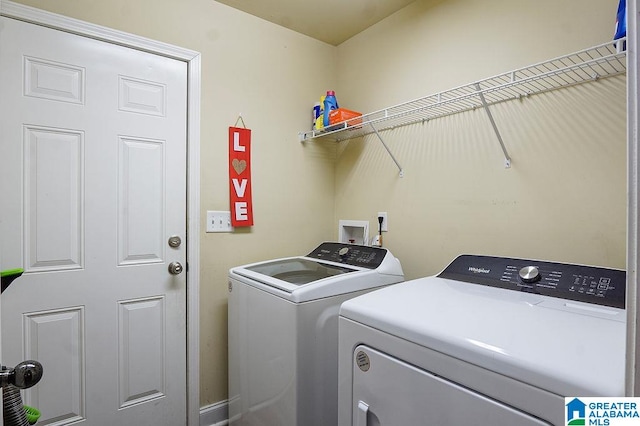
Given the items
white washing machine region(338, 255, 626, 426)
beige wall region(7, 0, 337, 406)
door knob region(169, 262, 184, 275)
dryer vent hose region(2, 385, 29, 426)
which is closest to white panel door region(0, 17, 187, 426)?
door knob region(169, 262, 184, 275)

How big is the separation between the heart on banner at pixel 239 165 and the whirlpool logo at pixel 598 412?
184 cm

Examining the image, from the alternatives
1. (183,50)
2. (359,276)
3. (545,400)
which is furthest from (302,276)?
(183,50)

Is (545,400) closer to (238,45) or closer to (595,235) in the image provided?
A: (595,235)

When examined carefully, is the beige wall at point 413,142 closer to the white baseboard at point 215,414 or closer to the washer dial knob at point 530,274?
the white baseboard at point 215,414

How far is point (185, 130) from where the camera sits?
1896 mm

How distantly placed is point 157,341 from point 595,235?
2.12 m

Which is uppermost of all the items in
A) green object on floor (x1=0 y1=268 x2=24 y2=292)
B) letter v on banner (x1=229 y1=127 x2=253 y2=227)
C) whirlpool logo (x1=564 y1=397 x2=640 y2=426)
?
letter v on banner (x1=229 y1=127 x2=253 y2=227)

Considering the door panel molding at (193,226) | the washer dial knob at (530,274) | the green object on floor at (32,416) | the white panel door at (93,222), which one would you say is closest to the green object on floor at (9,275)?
the green object on floor at (32,416)

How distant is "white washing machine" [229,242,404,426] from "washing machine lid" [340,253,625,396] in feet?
1.17

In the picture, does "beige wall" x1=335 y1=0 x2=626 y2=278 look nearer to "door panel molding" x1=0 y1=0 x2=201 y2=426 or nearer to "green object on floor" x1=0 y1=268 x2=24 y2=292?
"door panel molding" x1=0 y1=0 x2=201 y2=426

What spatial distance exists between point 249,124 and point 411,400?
5.82 ft

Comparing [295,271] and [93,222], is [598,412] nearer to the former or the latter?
[295,271]

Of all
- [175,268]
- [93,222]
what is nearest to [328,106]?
[175,268]

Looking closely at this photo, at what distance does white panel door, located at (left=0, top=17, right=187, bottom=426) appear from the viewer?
149 cm
